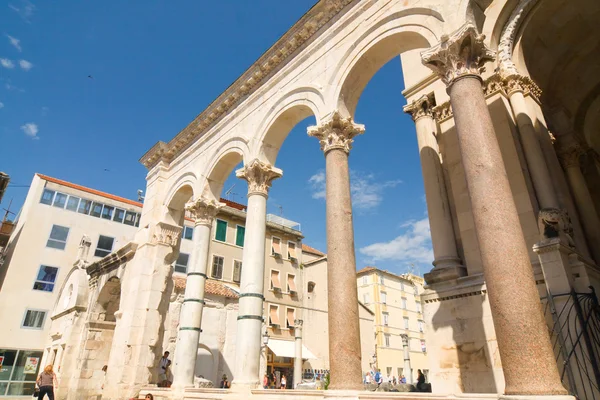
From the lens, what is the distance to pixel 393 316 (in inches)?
1690

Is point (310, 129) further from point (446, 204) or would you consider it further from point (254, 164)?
point (446, 204)

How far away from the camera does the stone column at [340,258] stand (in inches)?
244

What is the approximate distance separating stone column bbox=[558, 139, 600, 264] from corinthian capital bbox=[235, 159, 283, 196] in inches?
275

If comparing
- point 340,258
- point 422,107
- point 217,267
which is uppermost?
point 217,267

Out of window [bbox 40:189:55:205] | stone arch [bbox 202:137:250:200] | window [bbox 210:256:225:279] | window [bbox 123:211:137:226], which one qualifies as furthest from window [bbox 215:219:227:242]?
stone arch [bbox 202:137:250:200]

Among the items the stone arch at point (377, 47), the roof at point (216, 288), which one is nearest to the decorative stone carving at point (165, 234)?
the stone arch at point (377, 47)

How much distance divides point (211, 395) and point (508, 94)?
8.81m

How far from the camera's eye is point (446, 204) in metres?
8.01

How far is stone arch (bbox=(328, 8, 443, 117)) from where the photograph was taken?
7.14 meters

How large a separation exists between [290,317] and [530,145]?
21983mm

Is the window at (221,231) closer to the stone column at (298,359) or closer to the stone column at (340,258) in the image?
the stone column at (298,359)

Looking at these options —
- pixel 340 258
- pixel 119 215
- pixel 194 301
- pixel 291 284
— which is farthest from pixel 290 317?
pixel 340 258

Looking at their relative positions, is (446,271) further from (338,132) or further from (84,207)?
(84,207)

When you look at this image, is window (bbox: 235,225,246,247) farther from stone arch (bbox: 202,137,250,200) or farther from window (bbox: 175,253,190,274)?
stone arch (bbox: 202,137,250,200)
